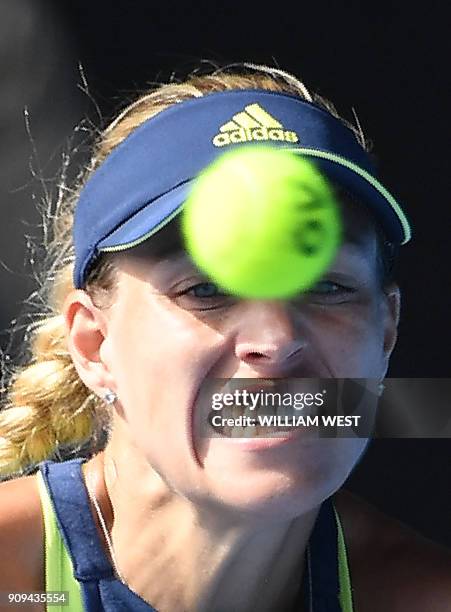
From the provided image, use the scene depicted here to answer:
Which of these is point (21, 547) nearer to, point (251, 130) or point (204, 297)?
point (204, 297)

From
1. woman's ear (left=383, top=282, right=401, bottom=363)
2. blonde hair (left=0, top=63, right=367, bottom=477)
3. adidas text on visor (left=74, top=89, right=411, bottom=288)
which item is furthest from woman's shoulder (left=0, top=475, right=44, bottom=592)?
woman's ear (left=383, top=282, right=401, bottom=363)

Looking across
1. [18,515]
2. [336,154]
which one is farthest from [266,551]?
[336,154]

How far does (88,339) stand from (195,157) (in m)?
0.24

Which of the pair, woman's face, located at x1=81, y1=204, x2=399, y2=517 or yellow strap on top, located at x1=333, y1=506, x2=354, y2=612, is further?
yellow strap on top, located at x1=333, y1=506, x2=354, y2=612

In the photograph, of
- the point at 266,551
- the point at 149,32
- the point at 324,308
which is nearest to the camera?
the point at 324,308

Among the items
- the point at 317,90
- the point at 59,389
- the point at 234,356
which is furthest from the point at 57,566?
the point at 317,90

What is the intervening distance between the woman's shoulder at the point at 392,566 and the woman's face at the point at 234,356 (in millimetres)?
273

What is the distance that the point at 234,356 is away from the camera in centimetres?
108

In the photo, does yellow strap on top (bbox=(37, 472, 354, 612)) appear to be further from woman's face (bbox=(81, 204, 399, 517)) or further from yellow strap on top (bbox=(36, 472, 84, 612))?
woman's face (bbox=(81, 204, 399, 517))

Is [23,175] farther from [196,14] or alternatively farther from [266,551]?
[266,551]

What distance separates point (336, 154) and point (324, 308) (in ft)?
0.49

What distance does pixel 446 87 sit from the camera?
184cm

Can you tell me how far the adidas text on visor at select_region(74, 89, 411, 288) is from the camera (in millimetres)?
1126

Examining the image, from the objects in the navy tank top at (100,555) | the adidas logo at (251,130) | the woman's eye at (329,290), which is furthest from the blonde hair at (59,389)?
the woman's eye at (329,290)
